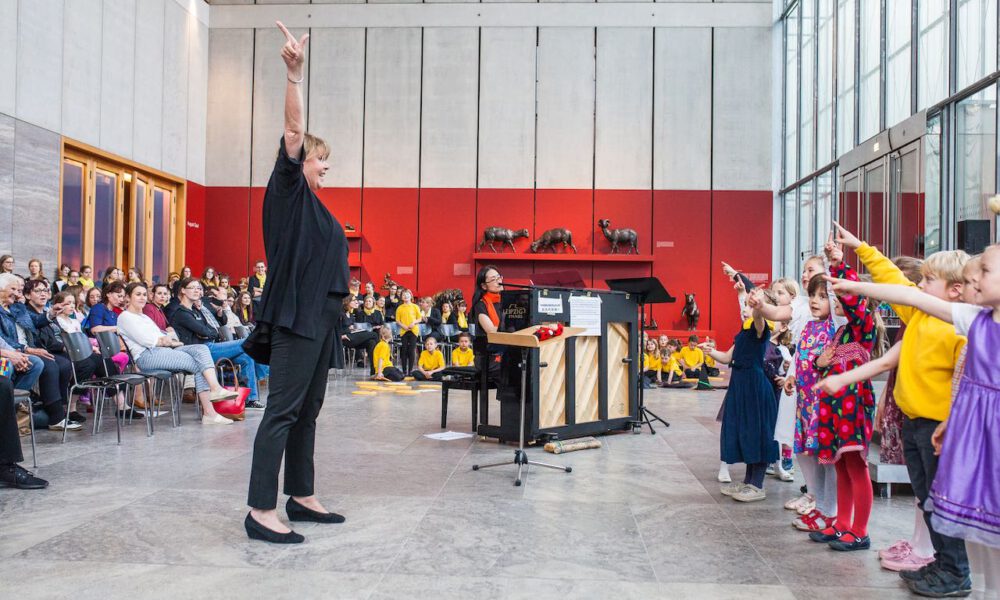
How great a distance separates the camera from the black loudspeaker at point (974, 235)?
4.30 metres

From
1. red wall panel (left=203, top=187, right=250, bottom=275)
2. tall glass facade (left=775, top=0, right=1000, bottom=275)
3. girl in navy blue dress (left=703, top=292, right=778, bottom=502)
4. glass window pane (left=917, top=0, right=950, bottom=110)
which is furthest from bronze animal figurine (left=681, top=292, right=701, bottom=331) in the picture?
girl in navy blue dress (left=703, top=292, right=778, bottom=502)

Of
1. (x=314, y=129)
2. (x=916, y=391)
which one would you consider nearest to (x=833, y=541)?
(x=916, y=391)

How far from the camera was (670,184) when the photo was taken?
15633 millimetres

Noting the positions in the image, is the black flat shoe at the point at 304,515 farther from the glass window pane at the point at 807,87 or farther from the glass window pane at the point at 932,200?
the glass window pane at the point at 807,87

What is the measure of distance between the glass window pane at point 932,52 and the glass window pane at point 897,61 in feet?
1.03

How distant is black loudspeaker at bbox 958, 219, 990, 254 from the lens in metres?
4.30

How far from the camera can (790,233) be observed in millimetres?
14891

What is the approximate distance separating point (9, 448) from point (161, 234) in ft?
38.6

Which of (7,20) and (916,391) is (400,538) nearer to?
(916,391)

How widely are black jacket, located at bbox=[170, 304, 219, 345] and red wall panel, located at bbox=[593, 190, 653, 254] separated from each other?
9964 mm

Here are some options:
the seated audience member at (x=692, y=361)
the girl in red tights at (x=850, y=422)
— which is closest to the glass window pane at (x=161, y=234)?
the seated audience member at (x=692, y=361)

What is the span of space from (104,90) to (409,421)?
905 centimetres

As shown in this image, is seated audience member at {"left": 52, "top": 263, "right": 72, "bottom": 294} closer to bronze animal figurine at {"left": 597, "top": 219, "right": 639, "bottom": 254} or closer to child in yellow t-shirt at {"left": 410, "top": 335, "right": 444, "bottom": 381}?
child in yellow t-shirt at {"left": 410, "top": 335, "right": 444, "bottom": 381}

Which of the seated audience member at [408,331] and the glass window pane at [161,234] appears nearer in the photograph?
the seated audience member at [408,331]
